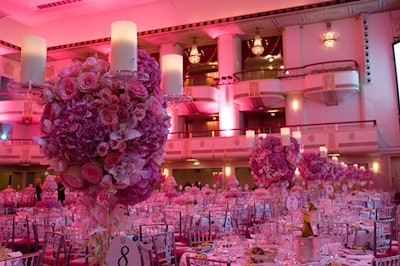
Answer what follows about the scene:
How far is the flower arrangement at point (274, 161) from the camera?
5516 mm

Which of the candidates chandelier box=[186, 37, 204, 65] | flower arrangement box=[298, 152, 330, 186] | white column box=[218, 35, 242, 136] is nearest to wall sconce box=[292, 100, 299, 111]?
white column box=[218, 35, 242, 136]

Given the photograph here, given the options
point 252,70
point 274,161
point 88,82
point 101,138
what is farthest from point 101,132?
point 252,70

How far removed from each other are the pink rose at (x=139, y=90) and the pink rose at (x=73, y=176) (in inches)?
16.6

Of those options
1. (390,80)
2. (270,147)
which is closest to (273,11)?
(390,80)

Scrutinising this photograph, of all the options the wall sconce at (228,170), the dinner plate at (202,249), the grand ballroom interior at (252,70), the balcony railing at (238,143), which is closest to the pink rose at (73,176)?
the dinner plate at (202,249)

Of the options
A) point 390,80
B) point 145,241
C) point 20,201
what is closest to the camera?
point 145,241

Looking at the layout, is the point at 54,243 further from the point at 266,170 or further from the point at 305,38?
the point at 305,38

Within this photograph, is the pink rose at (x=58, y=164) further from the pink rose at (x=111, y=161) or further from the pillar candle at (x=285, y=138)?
the pillar candle at (x=285, y=138)

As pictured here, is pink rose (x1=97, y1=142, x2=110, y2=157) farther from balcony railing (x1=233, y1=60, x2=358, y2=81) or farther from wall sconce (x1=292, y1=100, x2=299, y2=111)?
wall sconce (x1=292, y1=100, x2=299, y2=111)

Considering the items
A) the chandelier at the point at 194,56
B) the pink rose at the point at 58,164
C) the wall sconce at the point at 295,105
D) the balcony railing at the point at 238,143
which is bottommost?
the pink rose at the point at 58,164

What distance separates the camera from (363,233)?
585 cm

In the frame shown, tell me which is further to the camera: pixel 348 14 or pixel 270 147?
pixel 348 14

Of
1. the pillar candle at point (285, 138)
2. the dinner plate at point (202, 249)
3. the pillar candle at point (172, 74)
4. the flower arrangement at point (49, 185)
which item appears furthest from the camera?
the flower arrangement at point (49, 185)

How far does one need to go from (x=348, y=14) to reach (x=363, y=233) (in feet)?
51.5
